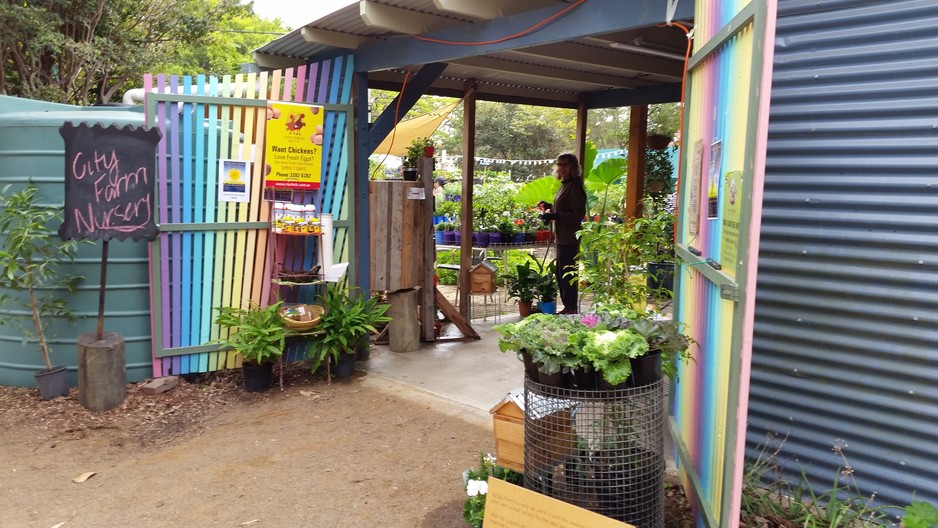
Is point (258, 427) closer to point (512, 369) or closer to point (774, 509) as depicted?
point (512, 369)

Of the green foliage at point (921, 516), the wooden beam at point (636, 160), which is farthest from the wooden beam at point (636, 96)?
the green foliage at point (921, 516)

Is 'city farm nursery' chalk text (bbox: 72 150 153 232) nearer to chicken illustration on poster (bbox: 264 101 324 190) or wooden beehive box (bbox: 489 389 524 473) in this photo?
chicken illustration on poster (bbox: 264 101 324 190)

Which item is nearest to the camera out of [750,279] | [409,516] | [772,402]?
[750,279]

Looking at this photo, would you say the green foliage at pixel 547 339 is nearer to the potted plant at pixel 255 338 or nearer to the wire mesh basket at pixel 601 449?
the wire mesh basket at pixel 601 449

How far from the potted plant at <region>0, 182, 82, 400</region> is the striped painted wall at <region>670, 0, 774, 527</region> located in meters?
4.85

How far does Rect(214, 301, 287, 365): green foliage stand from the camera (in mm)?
5625

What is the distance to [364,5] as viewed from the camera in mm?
5191

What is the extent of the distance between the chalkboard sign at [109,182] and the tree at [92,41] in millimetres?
8714

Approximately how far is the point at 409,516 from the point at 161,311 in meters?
3.20

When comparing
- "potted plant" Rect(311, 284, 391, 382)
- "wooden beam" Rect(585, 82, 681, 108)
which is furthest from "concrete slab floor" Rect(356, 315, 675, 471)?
"wooden beam" Rect(585, 82, 681, 108)

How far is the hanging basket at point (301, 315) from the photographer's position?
19.0 ft

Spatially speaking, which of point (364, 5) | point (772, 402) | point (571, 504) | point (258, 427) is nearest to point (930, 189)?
point (772, 402)

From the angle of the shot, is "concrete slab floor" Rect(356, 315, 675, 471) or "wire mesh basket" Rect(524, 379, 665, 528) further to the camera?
"concrete slab floor" Rect(356, 315, 675, 471)

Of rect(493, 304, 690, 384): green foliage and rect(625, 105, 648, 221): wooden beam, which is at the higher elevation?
rect(625, 105, 648, 221): wooden beam
